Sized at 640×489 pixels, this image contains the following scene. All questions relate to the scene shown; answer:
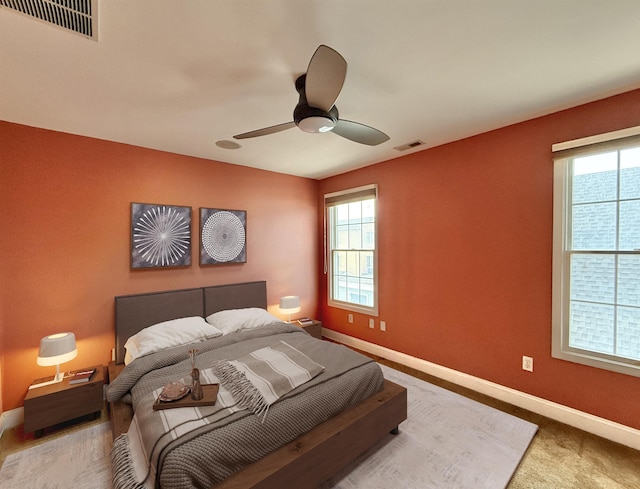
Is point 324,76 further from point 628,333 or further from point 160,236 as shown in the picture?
point 628,333

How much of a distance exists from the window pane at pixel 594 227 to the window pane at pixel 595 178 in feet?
0.23

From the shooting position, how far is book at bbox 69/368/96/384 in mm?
2357

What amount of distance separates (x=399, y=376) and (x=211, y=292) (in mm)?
2381

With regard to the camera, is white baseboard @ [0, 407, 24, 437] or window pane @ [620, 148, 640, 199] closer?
window pane @ [620, 148, 640, 199]

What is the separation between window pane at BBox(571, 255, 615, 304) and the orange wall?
170mm

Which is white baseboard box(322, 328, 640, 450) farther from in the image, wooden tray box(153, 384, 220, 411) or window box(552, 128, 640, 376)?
wooden tray box(153, 384, 220, 411)

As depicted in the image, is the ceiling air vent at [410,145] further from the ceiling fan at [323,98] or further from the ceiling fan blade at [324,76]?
the ceiling fan blade at [324,76]

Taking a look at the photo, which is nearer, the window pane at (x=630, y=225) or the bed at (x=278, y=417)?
the bed at (x=278, y=417)

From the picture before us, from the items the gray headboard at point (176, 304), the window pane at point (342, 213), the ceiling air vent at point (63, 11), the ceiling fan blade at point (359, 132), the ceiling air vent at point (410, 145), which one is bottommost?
the gray headboard at point (176, 304)

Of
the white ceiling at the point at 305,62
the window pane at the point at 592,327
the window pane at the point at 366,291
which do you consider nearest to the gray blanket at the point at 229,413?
the window pane at the point at 366,291

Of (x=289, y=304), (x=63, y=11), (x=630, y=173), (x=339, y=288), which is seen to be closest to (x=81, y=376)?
(x=289, y=304)

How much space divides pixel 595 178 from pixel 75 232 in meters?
4.49

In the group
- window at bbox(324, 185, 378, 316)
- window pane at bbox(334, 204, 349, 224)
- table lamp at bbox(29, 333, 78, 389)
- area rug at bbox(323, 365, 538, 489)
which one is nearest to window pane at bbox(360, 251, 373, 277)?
window at bbox(324, 185, 378, 316)

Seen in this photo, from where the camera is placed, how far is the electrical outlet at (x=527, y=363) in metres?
2.51
